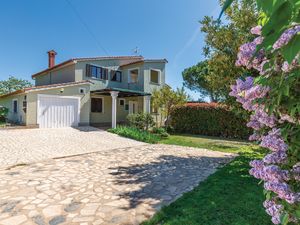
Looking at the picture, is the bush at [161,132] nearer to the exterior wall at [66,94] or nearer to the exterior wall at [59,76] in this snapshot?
the exterior wall at [66,94]

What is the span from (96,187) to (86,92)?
15.2 meters

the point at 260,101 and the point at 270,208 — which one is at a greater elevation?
the point at 260,101

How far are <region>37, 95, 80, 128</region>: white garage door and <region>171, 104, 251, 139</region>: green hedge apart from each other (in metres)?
9.27

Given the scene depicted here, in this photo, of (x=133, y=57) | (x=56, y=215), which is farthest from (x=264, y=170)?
(x=133, y=57)

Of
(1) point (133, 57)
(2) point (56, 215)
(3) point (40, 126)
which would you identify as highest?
(1) point (133, 57)

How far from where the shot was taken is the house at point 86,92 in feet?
57.2

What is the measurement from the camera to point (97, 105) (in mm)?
21703

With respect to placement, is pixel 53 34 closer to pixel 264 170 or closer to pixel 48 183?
pixel 48 183

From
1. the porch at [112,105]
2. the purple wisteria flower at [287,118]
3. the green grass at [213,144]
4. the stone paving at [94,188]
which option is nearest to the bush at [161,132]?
the green grass at [213,144]

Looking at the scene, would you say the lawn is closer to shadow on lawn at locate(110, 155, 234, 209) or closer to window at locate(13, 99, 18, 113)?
shadow on lawn at locate(110, 155, 234, 209)

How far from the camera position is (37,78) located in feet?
83.7

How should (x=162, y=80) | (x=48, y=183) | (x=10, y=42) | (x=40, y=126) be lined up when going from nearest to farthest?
(x=48, y=183) → (x=40, y=126) → (x=10, y=42) → (x=162, y=80)

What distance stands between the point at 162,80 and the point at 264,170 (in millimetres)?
22750

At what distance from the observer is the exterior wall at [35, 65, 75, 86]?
20.7 meters
